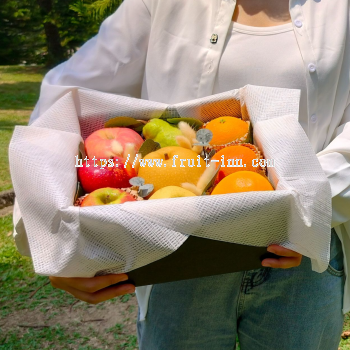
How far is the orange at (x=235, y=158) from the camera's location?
3.14 feet

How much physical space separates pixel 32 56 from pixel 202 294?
12.7 metres

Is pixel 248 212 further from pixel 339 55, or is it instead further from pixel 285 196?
pixel 339 55

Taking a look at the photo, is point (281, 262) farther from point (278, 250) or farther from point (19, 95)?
point (19, 95)

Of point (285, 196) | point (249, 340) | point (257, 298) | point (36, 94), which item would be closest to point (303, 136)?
point (285, 196)

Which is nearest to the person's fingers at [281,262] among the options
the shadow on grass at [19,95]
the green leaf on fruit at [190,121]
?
the green leaf on fruit at [190,121]

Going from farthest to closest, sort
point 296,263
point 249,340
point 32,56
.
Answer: point 32,56 → point 249,340 → point 296,263

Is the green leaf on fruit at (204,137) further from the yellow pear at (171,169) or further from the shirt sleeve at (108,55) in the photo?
the shirt sleeve at (108,55)

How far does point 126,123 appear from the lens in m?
1.13

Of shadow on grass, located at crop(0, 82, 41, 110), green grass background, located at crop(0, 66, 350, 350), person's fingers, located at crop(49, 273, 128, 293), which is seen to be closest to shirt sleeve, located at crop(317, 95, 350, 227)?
person's fingers, located at crop(49, 273, 128, 293)

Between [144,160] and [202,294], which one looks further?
[202,294]

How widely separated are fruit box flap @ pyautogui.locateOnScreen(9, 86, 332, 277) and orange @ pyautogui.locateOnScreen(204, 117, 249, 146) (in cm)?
8

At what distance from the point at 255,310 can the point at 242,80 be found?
622 mm

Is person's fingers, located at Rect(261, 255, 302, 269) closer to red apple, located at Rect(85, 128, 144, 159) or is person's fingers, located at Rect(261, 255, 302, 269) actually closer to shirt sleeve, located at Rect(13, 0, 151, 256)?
red apple, located at Rect(85, 128, 144, 159)

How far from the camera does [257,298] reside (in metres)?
1.17
